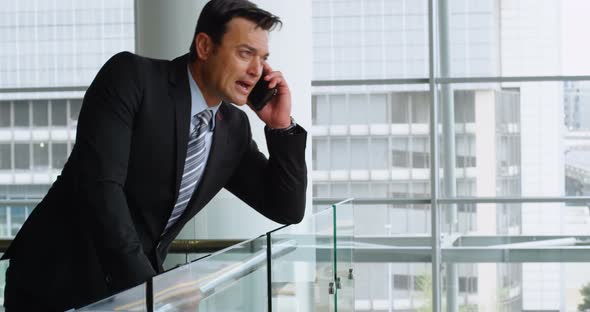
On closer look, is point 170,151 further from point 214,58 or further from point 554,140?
point 554,140

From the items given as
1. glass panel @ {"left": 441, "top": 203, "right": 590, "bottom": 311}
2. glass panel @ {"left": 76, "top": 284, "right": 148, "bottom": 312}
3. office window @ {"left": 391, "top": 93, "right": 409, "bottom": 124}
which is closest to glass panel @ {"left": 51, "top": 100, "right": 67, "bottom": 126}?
office window @ {"left": 391, "top": 93, "right": 409, "bottom": 124}

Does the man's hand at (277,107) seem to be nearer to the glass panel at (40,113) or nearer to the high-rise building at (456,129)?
the high-rise building at (456,129)

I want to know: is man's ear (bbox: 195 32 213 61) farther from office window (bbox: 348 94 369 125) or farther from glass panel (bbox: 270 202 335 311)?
office window (bbox: 348 94 369 125)

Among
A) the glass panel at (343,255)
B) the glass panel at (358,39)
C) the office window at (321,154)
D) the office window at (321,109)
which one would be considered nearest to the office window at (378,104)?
the glass panel at (358,39)

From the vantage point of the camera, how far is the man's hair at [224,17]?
2.34 m

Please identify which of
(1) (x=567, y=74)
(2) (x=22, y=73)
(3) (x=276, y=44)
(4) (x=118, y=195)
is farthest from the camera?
(2) (x=22, y=73)

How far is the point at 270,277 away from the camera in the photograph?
9.64ft

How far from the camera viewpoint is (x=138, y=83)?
225 centimetres

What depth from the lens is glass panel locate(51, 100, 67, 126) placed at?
9.49 m

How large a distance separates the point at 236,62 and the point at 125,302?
88 cm

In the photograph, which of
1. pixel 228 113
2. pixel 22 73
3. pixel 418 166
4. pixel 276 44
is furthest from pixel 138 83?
pixel 22 73

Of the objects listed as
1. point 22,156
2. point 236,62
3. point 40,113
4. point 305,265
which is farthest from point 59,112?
point 236,62

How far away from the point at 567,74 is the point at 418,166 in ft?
5.02

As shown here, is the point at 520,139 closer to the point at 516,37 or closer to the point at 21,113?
the point at 516,37
